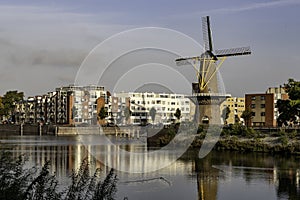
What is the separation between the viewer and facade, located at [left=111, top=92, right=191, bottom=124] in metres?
134

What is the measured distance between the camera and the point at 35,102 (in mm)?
146625

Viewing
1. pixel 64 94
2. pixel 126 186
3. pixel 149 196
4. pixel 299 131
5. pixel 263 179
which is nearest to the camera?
pixel 149 196

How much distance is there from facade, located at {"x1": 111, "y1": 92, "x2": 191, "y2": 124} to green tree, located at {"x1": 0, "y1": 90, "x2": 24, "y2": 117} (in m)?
27.5

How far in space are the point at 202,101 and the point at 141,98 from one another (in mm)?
81850

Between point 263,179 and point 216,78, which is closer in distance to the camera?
point 263,179

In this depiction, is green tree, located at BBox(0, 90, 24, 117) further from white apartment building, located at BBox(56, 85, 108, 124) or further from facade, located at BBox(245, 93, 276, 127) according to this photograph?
facade, located at BBox(245, 93, 276, 127)

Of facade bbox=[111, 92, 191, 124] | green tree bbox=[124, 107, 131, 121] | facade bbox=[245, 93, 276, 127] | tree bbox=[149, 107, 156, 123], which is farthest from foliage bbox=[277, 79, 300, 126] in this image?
tree bbox=[149, 107, 156, 123]

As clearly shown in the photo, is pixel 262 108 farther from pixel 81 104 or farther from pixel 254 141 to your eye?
pixel 81 104

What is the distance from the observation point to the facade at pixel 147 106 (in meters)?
134

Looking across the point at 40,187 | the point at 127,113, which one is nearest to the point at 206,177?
the point at 40,187

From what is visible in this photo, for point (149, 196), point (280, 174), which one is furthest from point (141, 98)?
point (149, 196)

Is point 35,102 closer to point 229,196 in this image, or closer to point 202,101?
point 202,101

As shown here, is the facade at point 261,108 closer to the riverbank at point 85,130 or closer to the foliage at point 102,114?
the riverbank at point 85,130

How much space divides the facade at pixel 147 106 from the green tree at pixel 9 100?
90.2 feet
